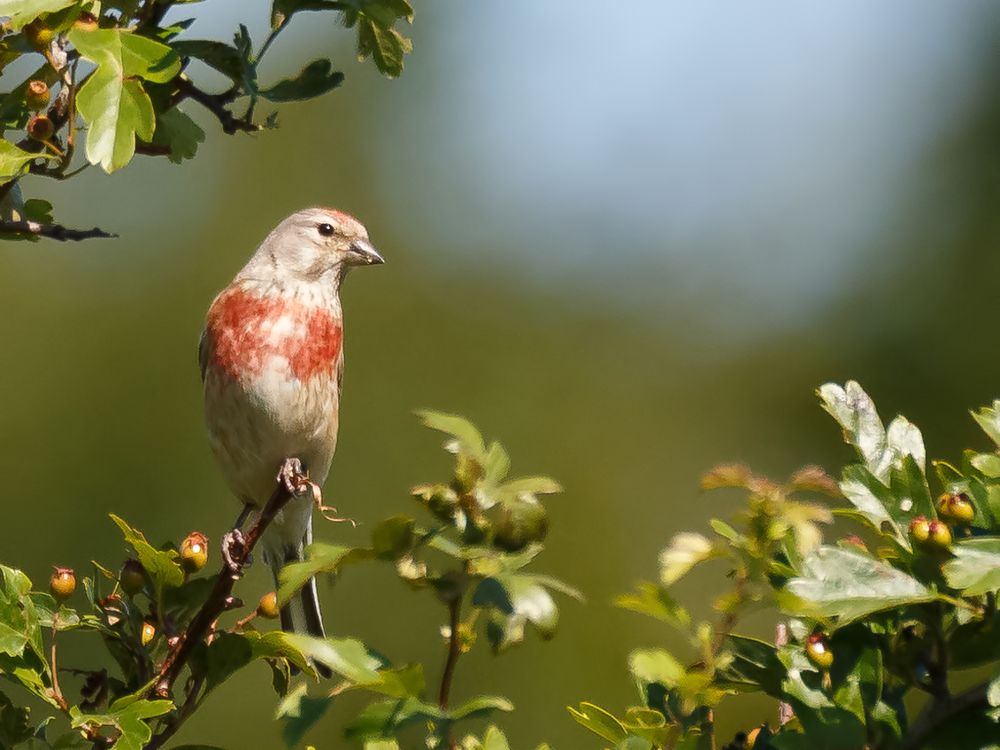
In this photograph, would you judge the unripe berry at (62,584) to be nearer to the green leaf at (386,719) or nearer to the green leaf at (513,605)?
the green leaf at (386,719)

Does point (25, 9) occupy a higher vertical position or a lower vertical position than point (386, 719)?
higher

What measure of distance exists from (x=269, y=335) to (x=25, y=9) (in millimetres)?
2244

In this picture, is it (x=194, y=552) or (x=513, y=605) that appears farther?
(x=194, y=552)

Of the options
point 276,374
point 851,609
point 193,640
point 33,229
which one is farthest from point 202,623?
point 276,374

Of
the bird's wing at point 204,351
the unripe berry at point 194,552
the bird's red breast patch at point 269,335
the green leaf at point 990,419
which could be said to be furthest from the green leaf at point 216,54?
the bird's wing at point 204,351

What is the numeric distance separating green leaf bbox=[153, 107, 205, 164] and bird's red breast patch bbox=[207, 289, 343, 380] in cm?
168

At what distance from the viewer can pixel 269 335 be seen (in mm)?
4695

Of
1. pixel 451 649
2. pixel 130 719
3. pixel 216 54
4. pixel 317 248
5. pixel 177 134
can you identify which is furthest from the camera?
pixel 317 248

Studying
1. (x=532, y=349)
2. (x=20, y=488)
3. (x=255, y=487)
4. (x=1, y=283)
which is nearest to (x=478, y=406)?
(x=532, y=349)

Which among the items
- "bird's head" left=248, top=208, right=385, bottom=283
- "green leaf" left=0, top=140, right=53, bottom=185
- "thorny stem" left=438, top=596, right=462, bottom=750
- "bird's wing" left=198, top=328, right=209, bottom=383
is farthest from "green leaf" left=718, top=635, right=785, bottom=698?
"bird's head" left=248, top=208, right=385, bottom=283

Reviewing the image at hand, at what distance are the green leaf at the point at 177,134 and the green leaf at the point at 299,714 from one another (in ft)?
4.78

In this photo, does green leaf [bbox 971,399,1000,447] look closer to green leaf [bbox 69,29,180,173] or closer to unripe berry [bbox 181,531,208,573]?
unripe berry [bbox 181,531,208,573]

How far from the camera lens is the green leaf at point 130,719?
2.27m

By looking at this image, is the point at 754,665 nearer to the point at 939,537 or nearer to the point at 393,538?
the point at 939,537
